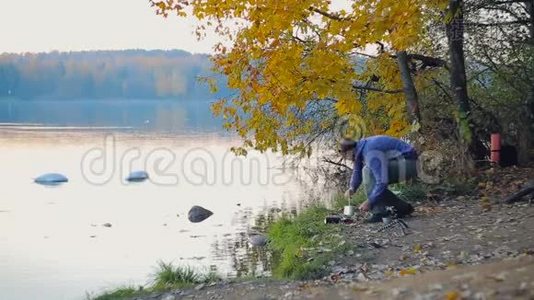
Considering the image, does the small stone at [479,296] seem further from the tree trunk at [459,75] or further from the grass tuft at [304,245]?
the tree trunk at [459,75]

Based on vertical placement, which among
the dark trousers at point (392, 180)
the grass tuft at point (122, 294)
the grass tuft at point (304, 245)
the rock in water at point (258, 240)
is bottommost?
the grass tuft at point (122, 294)

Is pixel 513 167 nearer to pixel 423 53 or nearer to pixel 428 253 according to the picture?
pixel 423 53

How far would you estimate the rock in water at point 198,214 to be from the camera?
854 inches

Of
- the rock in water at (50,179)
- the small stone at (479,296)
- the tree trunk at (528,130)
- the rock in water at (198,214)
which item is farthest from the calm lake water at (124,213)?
the tree trunk at (528,130)

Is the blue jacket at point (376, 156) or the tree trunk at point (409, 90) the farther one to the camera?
the tree trunk at point (409, 90)

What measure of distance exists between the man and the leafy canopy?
2612 mm

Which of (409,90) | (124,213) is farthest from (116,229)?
(409,90)

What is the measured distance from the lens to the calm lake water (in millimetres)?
15148

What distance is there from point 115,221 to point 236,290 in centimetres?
1229

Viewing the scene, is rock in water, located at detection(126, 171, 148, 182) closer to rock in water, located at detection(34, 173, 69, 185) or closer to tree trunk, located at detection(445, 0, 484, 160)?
rock in water, located at detection(34, 173, 69, 185)

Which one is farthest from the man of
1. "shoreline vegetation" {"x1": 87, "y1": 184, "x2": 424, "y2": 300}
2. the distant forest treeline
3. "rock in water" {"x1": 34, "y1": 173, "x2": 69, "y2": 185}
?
the distant forest treeline

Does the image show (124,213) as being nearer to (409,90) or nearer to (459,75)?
(409,90)

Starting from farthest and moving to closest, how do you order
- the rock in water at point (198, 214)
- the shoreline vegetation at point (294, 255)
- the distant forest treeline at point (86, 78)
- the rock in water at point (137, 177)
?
the distant forest treeline at point (86, 78) → the rock in water at point (137, 177) → the rock in water at point (198, 214) → the shoreline vegetation at point (294, 255)

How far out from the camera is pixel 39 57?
14412cm
